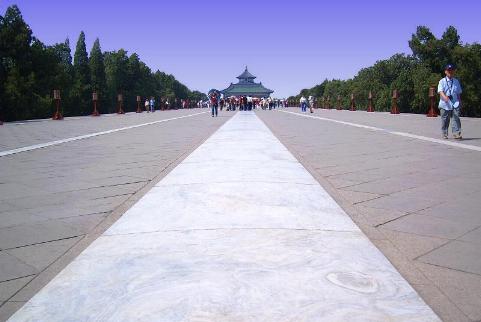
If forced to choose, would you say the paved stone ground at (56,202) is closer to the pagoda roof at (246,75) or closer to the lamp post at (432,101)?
the lamp post at (432,101)

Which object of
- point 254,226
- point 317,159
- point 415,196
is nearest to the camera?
point 254,226

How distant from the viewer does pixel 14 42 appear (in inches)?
1222

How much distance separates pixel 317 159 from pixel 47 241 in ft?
16.0

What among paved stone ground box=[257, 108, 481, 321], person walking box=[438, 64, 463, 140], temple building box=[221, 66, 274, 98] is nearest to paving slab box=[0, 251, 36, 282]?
paved stone ground box=[257, 108, 481, 321]

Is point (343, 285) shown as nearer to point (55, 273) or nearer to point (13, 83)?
point (55, 273)

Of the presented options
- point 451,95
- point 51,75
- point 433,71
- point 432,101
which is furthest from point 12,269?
point 433,71

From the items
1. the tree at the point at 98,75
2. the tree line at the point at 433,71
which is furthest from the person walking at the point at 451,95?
the tree at the point at 98,75

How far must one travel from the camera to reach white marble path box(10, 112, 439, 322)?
202cm

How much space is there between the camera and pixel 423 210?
3.89m

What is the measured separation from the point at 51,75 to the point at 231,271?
117ft

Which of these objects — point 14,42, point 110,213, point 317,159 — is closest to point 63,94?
point 14,42

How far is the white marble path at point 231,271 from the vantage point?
2.02 m

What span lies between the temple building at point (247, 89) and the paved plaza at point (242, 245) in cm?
9531

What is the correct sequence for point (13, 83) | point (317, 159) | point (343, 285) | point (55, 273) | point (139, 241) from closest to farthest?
point (343, 285) < point (55, 273) < point (139, 241) < point (317, 159) < point (13, 83)
